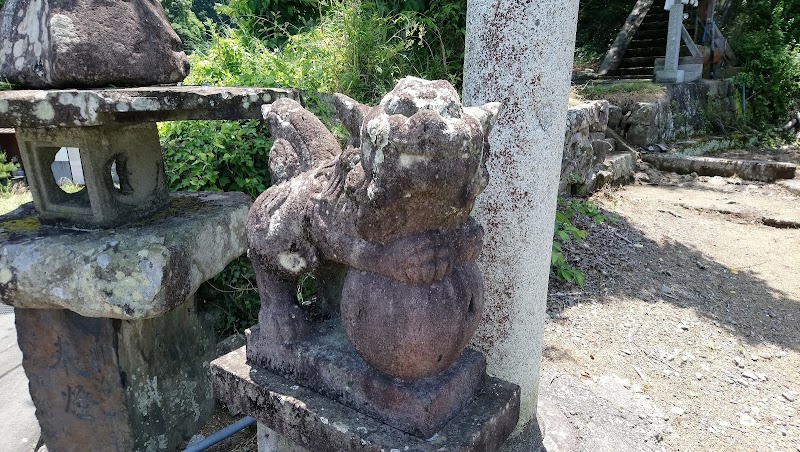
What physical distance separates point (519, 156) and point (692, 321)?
2623mm

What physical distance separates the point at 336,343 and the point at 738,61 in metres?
12.4

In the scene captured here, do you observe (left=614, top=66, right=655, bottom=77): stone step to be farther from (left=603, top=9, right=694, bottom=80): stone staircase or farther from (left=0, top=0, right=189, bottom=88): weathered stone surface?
(left=0, top=0, right=189, bottom=88): weathered stone surface

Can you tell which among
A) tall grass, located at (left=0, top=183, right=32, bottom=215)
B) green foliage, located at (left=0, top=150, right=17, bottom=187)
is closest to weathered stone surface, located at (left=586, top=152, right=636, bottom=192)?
tall grass, located at (left=0, top=183, right=32, bottom=215)

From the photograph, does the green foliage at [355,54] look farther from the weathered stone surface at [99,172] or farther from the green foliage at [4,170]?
the green foliage at [4,170]

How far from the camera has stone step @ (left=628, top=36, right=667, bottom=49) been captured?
→ 10.5 meters

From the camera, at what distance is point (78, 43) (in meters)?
1.81

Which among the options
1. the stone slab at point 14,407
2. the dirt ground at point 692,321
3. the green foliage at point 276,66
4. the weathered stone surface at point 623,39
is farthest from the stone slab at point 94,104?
the weathered stone surface at point 623,39

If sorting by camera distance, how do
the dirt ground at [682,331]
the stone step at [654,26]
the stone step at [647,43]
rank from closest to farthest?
the dirt ground at [682,331], the stone step at [647,43], the stone step at [654,26]

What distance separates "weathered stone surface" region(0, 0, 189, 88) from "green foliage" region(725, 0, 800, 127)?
37.5ft

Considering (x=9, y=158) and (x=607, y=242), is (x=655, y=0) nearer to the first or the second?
(x=607, y=242)

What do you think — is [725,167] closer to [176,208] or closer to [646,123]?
[646,123]

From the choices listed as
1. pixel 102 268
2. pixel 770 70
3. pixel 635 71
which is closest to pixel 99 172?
pixel 102 268

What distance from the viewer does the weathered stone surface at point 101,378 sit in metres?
2.25

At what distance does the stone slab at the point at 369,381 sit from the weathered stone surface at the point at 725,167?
7.31 meters
